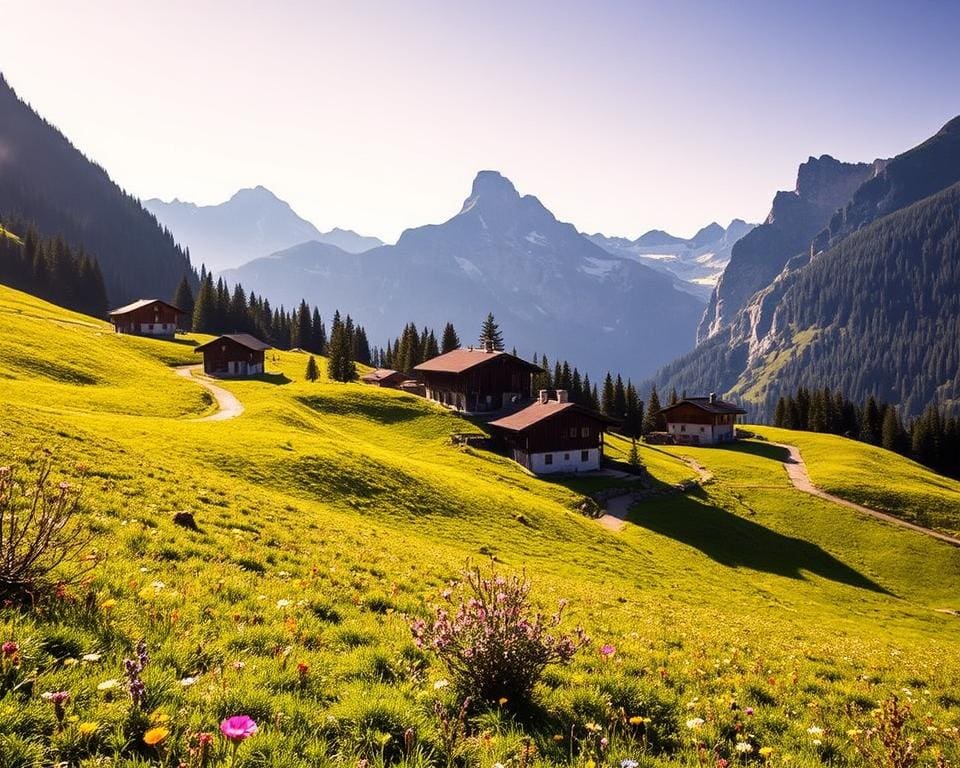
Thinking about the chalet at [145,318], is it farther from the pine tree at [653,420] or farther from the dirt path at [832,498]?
the dirt path at [832,498]

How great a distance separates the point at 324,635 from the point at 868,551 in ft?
197

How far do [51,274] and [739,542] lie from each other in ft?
603

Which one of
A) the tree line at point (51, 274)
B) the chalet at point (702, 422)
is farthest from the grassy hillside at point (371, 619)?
the tree line at point (51, 274)

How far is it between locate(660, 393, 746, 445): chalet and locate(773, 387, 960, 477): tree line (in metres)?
50.3

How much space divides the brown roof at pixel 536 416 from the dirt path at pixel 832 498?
26858 mm

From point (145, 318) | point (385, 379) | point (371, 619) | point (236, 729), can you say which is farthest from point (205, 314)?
point (236, 729)

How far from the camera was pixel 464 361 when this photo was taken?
84375 millimetres

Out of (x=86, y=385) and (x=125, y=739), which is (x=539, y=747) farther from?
(x=86, y=385)

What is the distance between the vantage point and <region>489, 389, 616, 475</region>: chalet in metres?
64.2

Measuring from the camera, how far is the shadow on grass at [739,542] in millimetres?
45469

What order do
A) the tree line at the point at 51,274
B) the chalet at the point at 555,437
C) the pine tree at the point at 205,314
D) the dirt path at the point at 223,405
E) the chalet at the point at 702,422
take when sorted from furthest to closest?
the pine tree at the point at 205,314, the tree line at the point at 51,274, the chalet at the point at 702,422, the chalet at the point at 555,437, the dirt path at the point at 223,405

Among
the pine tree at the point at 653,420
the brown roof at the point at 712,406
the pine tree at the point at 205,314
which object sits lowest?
the pine tree at the point at 653,420

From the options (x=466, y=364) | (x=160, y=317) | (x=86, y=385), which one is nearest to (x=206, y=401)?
(x=86, y=385)

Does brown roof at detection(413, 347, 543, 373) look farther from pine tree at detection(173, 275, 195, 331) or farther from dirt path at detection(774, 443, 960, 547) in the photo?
pine tree at detection(173, 275, 195, 331)
